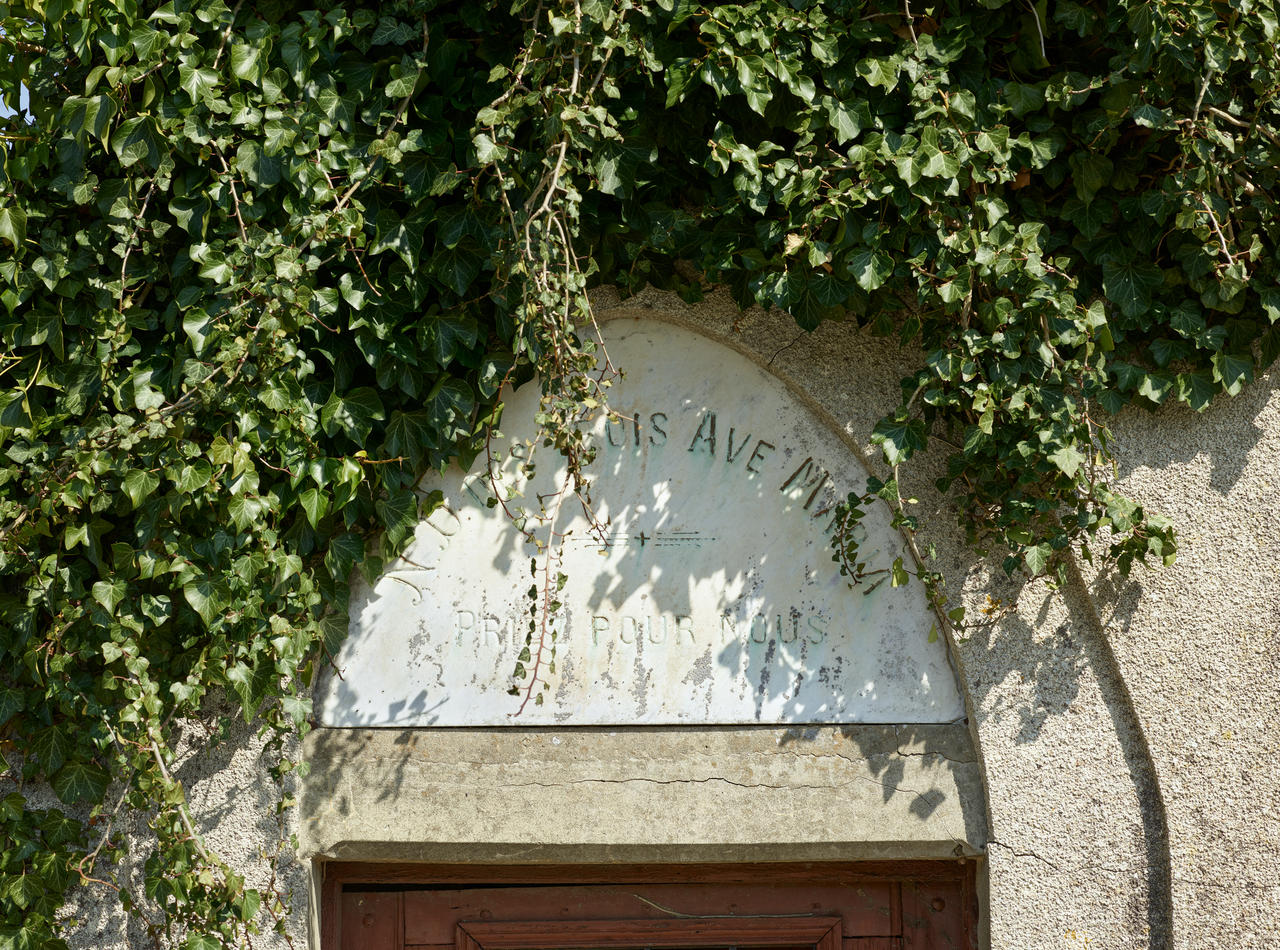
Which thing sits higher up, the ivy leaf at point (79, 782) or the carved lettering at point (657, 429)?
the carved lettering at point (657, 429)

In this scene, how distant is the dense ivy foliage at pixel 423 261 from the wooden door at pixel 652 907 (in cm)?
31

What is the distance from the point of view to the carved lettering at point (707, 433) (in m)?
2.54

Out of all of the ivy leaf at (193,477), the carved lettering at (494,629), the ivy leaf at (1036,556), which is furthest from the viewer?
the carved lettering at (494,629)

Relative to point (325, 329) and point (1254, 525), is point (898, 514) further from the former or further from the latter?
point (325, 329)

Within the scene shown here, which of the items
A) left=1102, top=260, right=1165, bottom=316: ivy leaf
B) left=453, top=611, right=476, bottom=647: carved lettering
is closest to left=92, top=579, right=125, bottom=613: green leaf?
left=453, top=611, right=476, bottom=647: carved lettering

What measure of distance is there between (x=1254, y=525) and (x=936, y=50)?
49.0 inches

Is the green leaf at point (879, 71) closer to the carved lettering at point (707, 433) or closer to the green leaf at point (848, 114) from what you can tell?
the green leaf at point (848, 114)

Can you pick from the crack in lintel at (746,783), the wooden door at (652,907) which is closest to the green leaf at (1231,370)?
the crack in lintel at (746,783)

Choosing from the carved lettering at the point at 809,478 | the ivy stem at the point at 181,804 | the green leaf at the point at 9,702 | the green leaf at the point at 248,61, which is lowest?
the ivy stem at the point at 181,804

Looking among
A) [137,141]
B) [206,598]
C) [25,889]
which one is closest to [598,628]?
[206,598]

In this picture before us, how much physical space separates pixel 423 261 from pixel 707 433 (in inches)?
29.2

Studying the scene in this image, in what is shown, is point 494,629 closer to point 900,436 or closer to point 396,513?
point 396,513

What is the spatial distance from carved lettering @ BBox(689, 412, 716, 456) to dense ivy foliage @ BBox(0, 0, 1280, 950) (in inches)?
11.9

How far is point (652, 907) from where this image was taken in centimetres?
255
